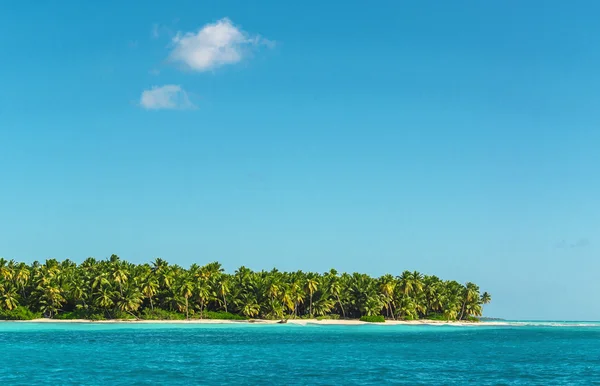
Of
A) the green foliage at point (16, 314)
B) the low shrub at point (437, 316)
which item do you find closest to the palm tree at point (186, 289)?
the green foliage at point (16, 314)

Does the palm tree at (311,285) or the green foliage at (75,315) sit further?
the palm tree at (311,285)

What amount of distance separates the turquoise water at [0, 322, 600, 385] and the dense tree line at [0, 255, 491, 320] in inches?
765

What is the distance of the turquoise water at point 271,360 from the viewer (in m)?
50.5

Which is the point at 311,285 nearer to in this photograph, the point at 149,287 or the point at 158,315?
the point at 158,315

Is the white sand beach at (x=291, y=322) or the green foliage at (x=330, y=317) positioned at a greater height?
the green foliage at (x=330, y=317)

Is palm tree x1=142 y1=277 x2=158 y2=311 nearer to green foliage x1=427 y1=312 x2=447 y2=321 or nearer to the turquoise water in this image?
the turquoise water

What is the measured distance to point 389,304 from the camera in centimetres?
15050

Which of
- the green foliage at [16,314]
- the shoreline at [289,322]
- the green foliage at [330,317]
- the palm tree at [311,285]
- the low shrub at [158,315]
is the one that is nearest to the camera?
the green foliage at [16,314]

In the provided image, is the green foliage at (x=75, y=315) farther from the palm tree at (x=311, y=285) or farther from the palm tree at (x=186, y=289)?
the palm tree at (x=311, y=285)

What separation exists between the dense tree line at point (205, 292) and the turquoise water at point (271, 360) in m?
19.4

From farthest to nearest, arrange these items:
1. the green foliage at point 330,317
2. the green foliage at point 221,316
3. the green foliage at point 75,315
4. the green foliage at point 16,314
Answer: the green foliage at point 330,317 < the green foliage at point 221,316 < the green foliage at point 75,315 < the green foliage at point 16,314

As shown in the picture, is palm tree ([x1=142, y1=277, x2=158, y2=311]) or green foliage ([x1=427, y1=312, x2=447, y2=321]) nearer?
palm tree ([x1=142, y1=277, x2=158, y2=311])

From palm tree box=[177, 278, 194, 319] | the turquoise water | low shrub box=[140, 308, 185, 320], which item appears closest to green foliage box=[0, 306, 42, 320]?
the turquoise water

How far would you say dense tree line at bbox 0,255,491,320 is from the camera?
124438 millimetres
